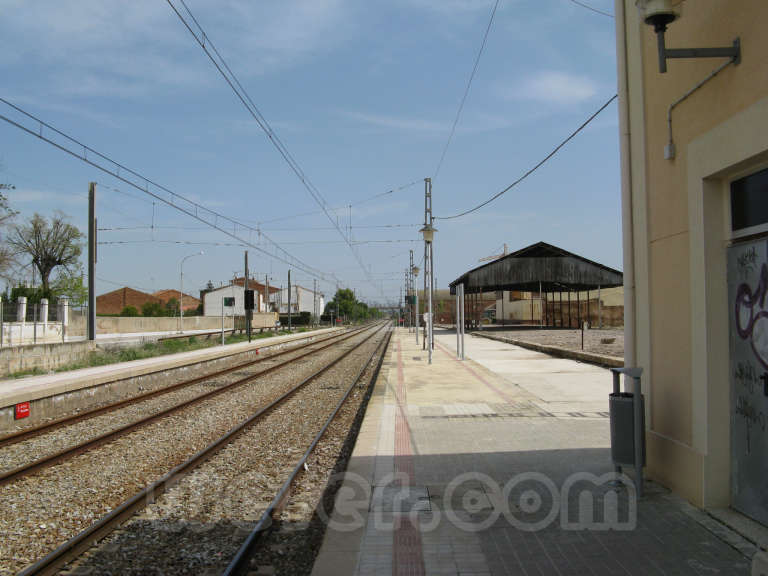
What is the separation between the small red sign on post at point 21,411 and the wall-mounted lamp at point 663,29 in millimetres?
10992

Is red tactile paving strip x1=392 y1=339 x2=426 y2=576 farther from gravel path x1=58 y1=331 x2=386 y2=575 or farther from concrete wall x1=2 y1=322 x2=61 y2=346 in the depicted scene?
concrete wall x1=2 y1=322 x2=61 y2=346

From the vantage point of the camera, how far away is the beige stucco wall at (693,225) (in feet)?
14.1

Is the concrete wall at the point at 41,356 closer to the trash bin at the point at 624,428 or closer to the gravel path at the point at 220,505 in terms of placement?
the gravel path at the point at 220,505

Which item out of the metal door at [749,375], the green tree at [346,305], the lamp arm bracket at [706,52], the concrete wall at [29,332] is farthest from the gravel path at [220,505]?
the green tree at [346,305]

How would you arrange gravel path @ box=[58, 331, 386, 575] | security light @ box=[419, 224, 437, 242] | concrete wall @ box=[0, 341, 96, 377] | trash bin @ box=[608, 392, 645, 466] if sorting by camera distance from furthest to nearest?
1. security light @ box=[419, 224, 437, 242]
2. concrete wall @ box=[0, 341, 96, 377]
3. trash bin @ box=[608, 392, 645, 466]
4. gravel path @ box=[58, 331, 386, 575]

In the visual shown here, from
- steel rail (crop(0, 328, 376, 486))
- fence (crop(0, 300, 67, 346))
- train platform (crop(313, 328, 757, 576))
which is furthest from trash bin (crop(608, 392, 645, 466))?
fence (crop(0, 300, 67, 346))

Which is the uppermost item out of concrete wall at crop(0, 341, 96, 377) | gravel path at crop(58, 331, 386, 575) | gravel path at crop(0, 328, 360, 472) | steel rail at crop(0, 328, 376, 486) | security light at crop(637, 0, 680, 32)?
security light at crop(637, 0, 680, 32)

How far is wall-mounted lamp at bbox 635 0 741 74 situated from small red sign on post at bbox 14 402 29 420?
11.0 metres

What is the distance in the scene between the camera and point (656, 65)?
5.58 meters

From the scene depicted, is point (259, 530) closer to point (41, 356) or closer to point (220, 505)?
point (220, 505)

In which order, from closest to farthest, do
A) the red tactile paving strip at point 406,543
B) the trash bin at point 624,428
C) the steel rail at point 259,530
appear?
1. the red tactile paving strip at point 406,543
2. the steel rail at point 259,530
3. the trash bin at point 624,428

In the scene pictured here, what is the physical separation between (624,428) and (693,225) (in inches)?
69.6

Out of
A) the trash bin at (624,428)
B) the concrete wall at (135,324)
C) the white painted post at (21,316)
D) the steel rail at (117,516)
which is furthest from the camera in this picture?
Result: the concrete wall at (135,324)

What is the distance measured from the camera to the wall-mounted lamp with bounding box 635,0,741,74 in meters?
4.32
